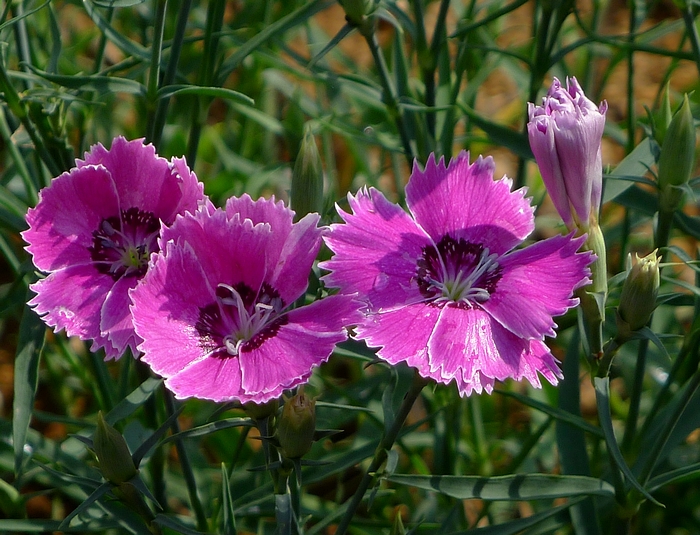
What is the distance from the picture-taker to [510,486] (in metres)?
1.51

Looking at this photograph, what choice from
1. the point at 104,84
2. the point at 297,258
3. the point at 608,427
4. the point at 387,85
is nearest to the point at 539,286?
the point at 608,427

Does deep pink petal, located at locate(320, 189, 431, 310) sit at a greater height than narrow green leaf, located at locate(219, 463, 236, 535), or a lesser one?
greater

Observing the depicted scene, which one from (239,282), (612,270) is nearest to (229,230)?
(239,282)

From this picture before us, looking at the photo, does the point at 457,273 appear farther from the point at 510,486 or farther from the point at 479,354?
the point at 510,486

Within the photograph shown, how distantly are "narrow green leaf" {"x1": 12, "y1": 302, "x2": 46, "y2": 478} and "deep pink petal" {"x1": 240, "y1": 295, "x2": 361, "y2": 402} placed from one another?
0.53 m

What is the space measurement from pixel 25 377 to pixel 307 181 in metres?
0.64

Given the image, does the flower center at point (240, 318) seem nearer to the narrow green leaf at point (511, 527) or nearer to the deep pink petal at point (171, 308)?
the deep pink petal at point (171, 308)

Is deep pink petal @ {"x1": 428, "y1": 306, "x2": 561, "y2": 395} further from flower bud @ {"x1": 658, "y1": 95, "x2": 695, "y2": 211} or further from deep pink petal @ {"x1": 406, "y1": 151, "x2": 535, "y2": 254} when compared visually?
flower bud @ {"x1": 658, "y1": 95, "x2": 695, "y2": 211}

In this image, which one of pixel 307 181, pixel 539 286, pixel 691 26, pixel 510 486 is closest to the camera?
pixel 539 286

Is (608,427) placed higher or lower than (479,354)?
lower

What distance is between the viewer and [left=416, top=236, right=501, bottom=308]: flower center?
4.25 feet

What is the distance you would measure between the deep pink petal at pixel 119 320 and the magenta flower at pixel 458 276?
29cm

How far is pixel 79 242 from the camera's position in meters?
1.42

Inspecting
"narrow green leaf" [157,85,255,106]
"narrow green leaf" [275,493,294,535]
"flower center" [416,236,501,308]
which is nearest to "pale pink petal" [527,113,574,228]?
"flower center" [416,236,501,308]
